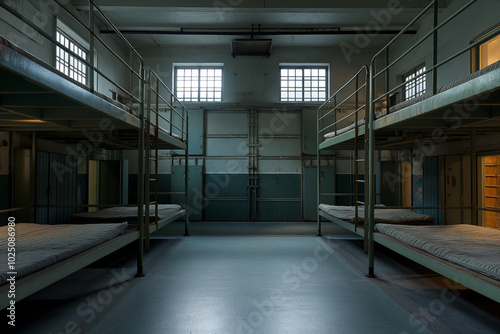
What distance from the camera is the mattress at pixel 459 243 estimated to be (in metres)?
2.90

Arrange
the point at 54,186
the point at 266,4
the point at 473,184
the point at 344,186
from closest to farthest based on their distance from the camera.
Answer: the point at 473,184
the point at 54,186
the point at 266,4
the point at 344,186

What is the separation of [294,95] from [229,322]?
9221 millimetres

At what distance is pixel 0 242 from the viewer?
139 inches

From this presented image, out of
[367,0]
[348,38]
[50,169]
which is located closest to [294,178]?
[348,38]

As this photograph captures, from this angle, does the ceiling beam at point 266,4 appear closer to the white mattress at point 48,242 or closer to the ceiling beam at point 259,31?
the ceiling beam at point 259,31

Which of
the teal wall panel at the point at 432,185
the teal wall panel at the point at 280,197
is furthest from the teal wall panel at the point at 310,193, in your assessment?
the teal wall panel at the point at 432,185

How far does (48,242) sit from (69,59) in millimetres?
5720

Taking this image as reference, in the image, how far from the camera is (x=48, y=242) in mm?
3576

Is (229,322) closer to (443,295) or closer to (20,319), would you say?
(20,319)

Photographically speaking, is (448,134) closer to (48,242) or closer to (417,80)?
(417,80)

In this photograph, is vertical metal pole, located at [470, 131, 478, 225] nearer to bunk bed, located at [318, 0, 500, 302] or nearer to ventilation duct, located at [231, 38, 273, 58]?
bunk bed, located at [318, 0, 500, 302]

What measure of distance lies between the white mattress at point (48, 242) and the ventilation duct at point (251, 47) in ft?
23.9
